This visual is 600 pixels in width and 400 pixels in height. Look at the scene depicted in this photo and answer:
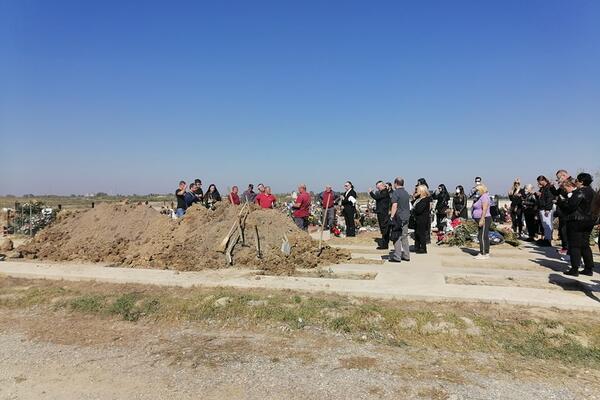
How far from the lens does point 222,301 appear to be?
25.1 feet

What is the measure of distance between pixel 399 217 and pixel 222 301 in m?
4.65

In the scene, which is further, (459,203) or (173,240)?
(459,203)

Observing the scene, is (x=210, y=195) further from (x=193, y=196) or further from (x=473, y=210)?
(x=473, y=210)

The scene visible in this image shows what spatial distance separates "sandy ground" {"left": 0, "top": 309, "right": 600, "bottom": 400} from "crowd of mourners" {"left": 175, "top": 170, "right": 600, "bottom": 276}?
12.2 feet

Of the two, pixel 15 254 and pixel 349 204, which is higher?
pixel 349 204

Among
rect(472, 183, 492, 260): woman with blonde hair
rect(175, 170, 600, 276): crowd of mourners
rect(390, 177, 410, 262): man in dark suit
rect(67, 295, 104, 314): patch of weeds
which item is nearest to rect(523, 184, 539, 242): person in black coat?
rect(175, 170, 600, 276): crowd of mourners

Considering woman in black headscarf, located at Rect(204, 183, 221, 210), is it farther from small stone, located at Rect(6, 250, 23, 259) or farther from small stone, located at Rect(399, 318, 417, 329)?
small stone, located at Rect(399, 318, 417, 329)

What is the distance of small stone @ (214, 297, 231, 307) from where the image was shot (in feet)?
24.8

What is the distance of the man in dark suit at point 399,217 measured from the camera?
1042cm

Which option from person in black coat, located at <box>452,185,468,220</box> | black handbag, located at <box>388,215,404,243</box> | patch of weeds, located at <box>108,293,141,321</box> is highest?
person in black coat, located at <box>452,185,468,220</box>

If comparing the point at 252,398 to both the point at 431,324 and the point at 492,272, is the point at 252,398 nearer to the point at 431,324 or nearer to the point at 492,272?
the point at 431,324

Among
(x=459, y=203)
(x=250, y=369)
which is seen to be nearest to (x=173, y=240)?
(x=250, y=369)

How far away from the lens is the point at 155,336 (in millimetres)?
6629

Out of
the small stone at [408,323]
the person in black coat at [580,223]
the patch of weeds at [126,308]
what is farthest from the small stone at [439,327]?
the patch of weeds at [126,308]
